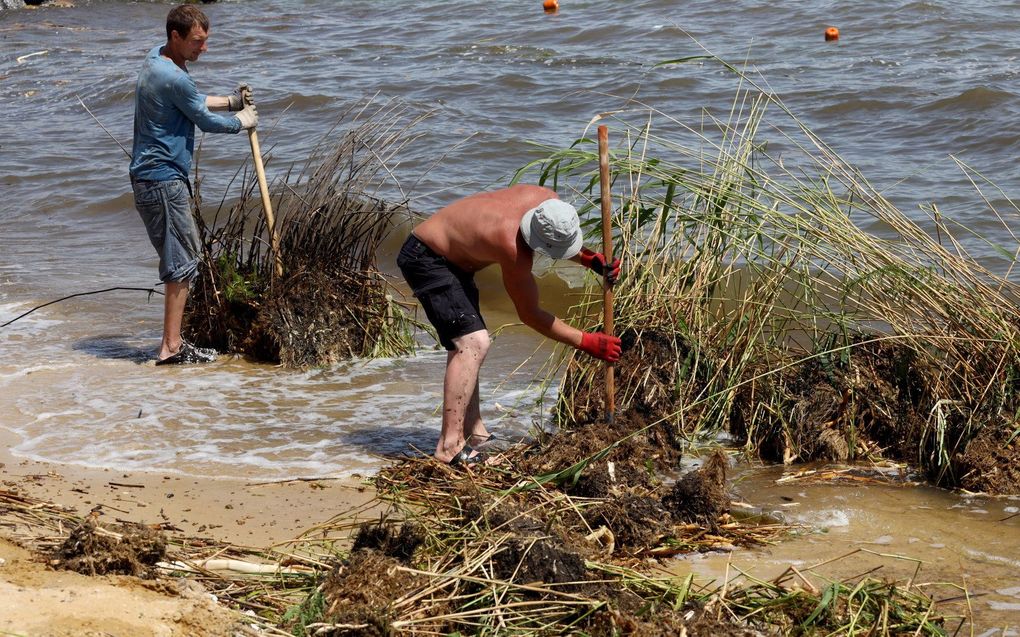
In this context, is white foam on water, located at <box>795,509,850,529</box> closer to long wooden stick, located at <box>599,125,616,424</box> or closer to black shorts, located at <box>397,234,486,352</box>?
long wooden stick, located at <box>599,125,616,424</box>

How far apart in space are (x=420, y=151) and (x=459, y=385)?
23.6 feet

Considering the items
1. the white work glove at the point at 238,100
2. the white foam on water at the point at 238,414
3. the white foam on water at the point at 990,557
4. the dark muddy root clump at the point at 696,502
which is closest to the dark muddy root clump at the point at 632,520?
the dark muddy root clump at the point at 696,502

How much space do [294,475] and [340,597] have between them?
5.53 feet

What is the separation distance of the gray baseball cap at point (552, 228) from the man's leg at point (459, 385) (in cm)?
58

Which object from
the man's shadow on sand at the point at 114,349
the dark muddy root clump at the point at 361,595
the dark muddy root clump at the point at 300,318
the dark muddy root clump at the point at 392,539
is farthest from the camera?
the man's shadow on sand at the point at 114,349

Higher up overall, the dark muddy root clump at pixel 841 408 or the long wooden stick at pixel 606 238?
the long wooden stick at pixel 606 238

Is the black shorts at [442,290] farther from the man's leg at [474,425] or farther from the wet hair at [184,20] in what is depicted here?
the wet hair at [184,20]

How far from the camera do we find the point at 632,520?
416 centimetres

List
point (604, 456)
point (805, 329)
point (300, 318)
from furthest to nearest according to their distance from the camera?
1. point (300, 318)
2. point (805, 329)
3. point (604, 456)

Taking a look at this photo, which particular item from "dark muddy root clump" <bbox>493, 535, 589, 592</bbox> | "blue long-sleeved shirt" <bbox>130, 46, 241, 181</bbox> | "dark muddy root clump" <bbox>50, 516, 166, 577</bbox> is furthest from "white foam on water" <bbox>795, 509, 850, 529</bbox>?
"blue long-sleeved shirt" <bbox>130, 46, 241, 181</bbox>

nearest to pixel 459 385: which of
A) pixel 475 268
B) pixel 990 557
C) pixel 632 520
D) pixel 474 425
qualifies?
pixel 474 425

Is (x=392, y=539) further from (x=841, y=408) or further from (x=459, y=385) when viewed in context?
(x=841, y=408)

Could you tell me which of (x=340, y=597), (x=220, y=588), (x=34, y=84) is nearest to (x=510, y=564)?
(x=340, y=597)

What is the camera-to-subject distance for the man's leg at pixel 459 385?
4.86 m
